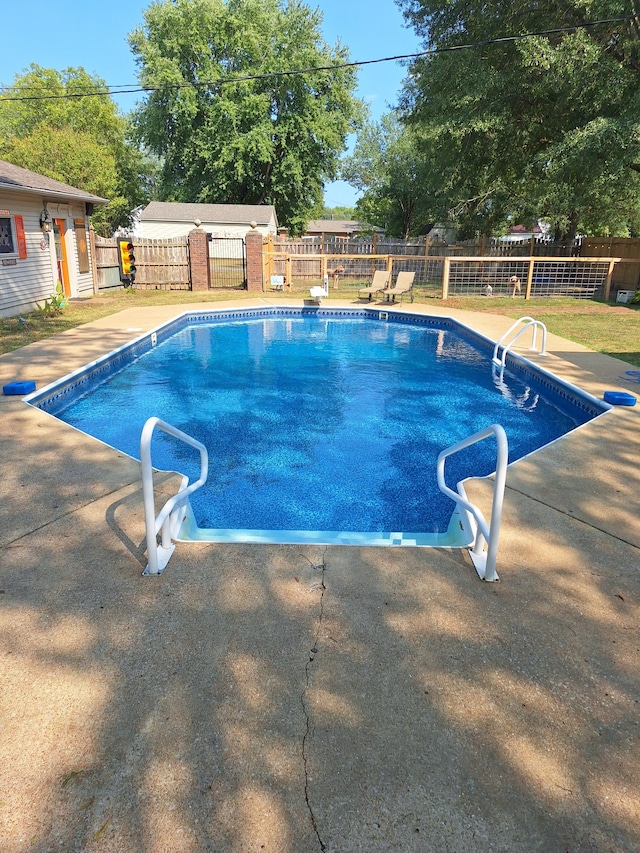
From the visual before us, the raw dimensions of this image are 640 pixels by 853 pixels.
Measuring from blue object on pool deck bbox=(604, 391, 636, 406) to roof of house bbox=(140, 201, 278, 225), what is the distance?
77.4 ft

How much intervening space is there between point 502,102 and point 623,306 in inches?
258

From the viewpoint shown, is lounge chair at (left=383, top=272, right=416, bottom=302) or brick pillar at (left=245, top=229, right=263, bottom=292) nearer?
lounge chair at (left=383, top=272, right=416, bottom=302)

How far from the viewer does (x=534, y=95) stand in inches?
609

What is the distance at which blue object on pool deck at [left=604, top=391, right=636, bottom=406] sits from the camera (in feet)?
20.0

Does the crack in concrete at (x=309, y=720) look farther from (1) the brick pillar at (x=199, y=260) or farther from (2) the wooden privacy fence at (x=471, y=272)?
(1) the brick pillar at (x=199, y=260)

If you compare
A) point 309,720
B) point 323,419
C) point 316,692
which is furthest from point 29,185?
point 309,720

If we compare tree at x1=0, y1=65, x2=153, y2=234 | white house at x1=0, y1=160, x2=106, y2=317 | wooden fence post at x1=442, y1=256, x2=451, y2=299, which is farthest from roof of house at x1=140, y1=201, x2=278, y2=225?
wooden fence post at x1=442, y1=256, x2=451, y2=299

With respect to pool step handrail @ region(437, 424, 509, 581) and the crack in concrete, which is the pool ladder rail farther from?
the crack in concrete

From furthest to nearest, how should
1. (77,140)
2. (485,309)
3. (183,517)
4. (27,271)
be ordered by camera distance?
(77,140) → (485,309) → (27,271) → (183,517)

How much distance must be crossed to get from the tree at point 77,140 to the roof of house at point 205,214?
91.2 inches

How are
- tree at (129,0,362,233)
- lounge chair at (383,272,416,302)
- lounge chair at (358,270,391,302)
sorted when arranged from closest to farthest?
1. lounge chair at (383,272,416,302)
2. lounge chair at (358,270,391,302)
3. tree at (129,0,362,233)

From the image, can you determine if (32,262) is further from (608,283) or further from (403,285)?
(608,283)

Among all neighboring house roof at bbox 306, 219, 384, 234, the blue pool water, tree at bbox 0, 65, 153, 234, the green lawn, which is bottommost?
the blue pool water

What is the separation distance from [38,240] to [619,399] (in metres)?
12.5
